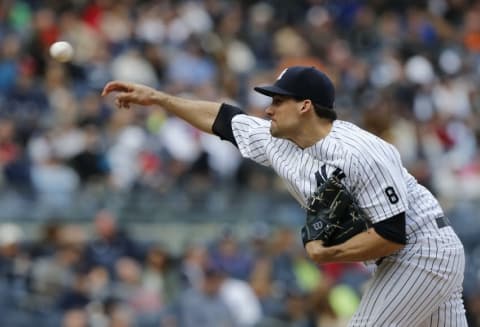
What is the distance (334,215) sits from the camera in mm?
5168

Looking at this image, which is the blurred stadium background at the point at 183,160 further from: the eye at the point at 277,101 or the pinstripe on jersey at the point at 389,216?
the eye at the point at 277,101

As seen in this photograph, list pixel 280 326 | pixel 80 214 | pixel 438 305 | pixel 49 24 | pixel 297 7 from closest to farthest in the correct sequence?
pixel 438 305 → pixel 280 326 → pixel 80 214 → pixel 49 24 → pixel 297 7

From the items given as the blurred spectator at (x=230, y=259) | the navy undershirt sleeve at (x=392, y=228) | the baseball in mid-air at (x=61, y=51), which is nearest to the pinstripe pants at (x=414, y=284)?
the navy undershirt sleeve at (x=392, y=228)

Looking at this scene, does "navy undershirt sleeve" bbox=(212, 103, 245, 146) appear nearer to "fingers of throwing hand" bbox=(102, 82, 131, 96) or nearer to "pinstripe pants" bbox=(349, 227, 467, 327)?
"fingers of throwing hand" bbox=(102, 82, 131, 96)

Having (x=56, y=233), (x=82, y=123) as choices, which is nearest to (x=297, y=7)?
(x=82, y=123)

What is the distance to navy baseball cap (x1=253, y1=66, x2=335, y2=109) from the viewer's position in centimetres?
537

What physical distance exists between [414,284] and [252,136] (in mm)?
1095

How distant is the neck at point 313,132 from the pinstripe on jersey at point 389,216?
3cm

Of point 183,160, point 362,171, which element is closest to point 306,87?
point 362,171

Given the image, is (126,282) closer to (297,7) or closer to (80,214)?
(80,214)

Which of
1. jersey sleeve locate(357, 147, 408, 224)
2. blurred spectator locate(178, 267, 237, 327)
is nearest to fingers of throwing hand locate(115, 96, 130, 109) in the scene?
jersey sleeve locate(357, 147, 408, 224)

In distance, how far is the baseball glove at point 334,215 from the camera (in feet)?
16.9

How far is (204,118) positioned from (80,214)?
565 centimetres

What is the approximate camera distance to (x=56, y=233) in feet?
34.8
